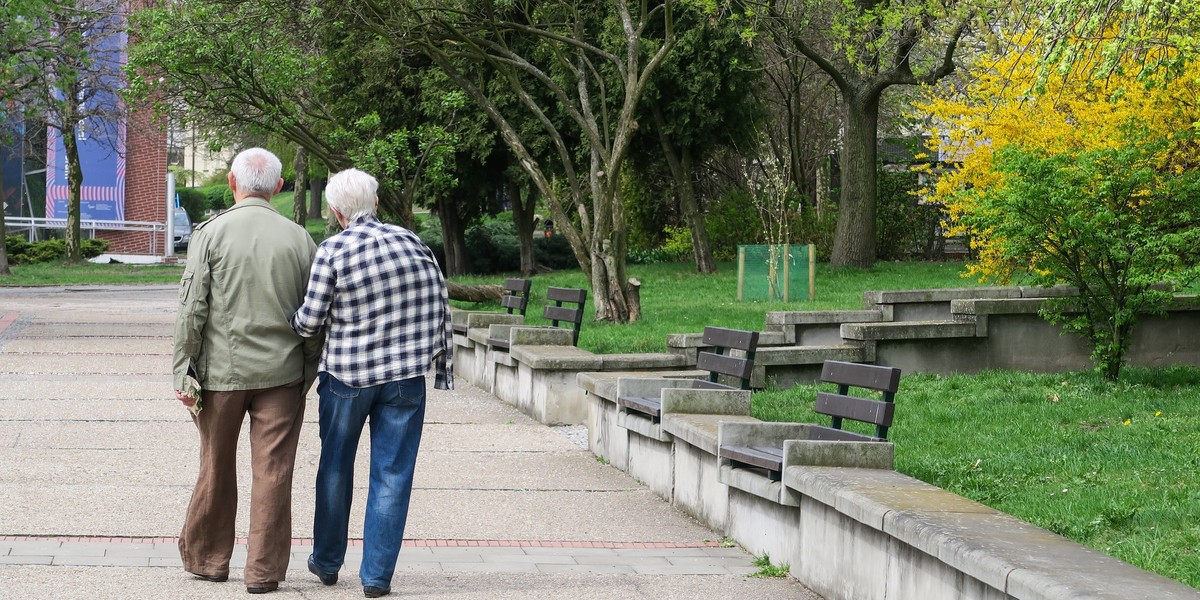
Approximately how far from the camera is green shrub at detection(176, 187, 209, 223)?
57.0 metres

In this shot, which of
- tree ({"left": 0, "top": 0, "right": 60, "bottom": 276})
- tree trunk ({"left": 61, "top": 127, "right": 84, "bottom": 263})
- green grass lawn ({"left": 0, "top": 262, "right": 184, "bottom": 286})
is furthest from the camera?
tree trunk ({"left": 61, "top": 127, "right": 84, "bottom": 263})

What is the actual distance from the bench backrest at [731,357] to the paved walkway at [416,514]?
938 millimetres

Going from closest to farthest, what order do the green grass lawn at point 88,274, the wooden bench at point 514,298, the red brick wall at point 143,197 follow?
the wooden bench at point 514,298, the green grass lawn at point 88,274, the red brick wall at point 143,197

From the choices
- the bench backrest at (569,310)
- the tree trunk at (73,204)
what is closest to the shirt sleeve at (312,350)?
the bench backrest at (569,310)

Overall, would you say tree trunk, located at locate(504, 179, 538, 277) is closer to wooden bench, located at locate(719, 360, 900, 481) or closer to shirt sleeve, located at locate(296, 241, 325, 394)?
wooden bench, located at locate(719, 360, 900, 481)

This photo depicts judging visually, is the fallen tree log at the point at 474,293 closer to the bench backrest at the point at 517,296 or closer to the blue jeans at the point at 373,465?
the bench backrest at the point at 517,296

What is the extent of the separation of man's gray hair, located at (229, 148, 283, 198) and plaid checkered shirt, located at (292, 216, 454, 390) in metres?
0.44

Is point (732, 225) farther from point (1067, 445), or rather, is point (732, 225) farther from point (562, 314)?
point (1067, 445)

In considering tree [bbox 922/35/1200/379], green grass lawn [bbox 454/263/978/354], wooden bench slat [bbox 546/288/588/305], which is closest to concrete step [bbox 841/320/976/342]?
tree [bbox 922/35/1200/379]

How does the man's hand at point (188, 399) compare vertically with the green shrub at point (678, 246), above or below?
below

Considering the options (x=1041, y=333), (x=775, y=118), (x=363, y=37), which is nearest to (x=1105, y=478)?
(x=1041, y=333)

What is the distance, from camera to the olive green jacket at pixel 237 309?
557cm

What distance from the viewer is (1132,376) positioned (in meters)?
11.0

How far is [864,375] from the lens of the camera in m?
6.79
